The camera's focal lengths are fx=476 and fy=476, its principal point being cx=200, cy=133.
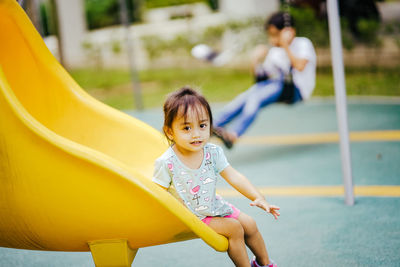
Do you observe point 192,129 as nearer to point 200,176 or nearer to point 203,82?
point 200,176

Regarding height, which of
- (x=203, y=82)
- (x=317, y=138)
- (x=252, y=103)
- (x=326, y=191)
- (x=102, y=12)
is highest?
(x=102, y=12)

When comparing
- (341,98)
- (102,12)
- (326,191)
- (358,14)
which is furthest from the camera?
(102,12)

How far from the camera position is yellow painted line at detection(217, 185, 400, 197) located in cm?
253

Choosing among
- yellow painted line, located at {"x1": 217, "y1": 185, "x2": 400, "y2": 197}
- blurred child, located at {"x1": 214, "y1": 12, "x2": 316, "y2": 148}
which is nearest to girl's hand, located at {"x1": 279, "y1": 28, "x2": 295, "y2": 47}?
blurred child, located at {"x1": 214, "y1": 12, "x2": 316, "y2": 148}

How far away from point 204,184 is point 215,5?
29.6ft

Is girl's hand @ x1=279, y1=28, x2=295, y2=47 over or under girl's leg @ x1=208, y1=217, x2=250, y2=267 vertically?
over

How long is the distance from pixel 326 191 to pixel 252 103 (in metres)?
1.04

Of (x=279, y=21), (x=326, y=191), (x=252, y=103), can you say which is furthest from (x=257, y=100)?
(x=326, y=191)

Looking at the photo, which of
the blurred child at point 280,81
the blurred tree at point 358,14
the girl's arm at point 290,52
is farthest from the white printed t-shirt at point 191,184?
the blurred tree at point 358,14

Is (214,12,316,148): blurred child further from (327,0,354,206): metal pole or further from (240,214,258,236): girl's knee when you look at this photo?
(240,214,258,236): girl's knee

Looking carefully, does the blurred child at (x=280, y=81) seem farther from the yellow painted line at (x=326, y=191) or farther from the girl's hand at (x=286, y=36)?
the yellow painted line at (x=326, y=191)

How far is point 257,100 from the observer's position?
346cm

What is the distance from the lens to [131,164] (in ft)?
6.82

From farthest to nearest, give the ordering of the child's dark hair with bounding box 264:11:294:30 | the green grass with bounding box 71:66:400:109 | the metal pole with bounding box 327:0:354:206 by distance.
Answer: the green grass with bounding box 71:66:400:109
the child's dark hair with bounding box 264:11:294:30
the metal pole with bounding box 327:0:354:206
